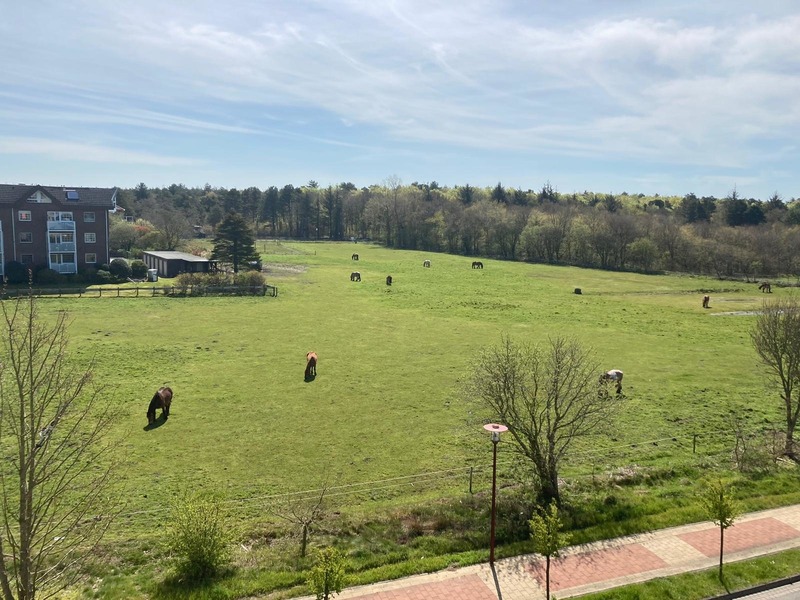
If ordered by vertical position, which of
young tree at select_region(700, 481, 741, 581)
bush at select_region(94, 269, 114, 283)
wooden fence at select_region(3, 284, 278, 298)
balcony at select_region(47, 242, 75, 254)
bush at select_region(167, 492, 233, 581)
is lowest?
bush at select_region(167, 492, 233, 581)

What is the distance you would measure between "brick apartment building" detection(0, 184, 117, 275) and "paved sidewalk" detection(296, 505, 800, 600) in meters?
59.0

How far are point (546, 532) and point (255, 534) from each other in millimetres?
7911

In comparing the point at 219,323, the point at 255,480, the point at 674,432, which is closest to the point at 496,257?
the point at 219,323

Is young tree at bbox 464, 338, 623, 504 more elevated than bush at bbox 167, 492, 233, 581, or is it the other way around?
young tree at bbox 464, 338, 623, 504

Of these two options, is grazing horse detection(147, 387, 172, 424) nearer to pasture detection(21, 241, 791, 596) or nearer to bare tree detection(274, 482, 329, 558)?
pasture detection(21, 241, 791, 596)

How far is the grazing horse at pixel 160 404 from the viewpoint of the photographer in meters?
22.7

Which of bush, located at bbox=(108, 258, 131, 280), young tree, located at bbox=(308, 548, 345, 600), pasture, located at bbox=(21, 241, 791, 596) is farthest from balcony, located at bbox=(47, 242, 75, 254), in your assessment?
young tree, located at bbox=(308, 548, 345, 600)

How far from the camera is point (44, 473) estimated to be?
13.0 m

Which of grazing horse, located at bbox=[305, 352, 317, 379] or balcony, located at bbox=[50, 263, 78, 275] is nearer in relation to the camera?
grazing horse, located at bbox=[305, 352, 317, 379]

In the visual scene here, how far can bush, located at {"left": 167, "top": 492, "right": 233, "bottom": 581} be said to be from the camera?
43.4ft

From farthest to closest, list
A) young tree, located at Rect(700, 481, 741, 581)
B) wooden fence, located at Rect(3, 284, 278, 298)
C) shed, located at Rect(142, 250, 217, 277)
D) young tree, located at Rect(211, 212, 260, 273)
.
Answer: shed, located at Rect(142, 250, 217, 277) → young tree, located at Rect(211, 212, 260, 273) → wooden fence, located at Rect(3, 284, 278, 298) → young tree, located at Rect(700, 481, 741, 581)

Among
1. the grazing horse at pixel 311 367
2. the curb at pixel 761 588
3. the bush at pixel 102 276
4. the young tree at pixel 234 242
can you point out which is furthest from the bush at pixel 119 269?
the curb at pixel 761 588

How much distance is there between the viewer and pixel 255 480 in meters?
18.4

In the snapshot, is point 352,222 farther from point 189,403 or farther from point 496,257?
point 189,403
